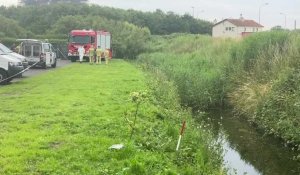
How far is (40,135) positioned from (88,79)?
1350 cm

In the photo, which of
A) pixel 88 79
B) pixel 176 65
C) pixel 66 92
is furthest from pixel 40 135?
pixel 176 65

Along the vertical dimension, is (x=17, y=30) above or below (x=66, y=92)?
above

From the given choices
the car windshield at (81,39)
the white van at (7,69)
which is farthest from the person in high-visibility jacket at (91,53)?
the white van at (7,69)

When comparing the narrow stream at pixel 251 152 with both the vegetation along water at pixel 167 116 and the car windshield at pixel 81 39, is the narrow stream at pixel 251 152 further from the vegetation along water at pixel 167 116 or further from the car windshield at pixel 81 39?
the car windshield at pixel 81 39

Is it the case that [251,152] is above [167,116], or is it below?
below

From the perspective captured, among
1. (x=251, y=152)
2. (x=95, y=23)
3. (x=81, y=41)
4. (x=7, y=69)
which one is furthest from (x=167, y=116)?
(x=95, y=23)

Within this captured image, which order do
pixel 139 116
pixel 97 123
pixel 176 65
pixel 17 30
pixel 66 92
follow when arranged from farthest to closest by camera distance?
pixel 17 30 < pixel 176 65 < pixel 66 92 < pixel 139 116 < pixel 97 123

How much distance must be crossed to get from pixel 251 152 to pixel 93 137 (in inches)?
252

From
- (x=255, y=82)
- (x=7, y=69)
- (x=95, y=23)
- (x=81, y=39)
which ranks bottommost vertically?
(x=255, y=82)

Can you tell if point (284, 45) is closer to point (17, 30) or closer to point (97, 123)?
point (97, 123)

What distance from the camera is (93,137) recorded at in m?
10.5

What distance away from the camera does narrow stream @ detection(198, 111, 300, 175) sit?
42.7ft

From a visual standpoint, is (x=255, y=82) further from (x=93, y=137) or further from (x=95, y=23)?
(x=95, y=23)

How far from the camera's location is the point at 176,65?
93.6 ft
